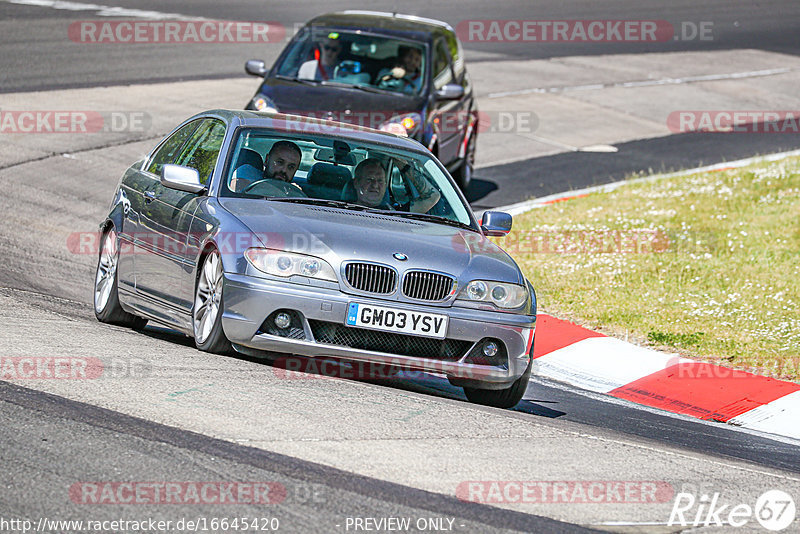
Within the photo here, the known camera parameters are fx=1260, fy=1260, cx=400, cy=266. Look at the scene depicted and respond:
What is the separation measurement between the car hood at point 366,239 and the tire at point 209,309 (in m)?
0.32

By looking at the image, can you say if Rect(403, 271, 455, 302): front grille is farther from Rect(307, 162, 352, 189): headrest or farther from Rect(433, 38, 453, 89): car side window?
Rect(433, 38, 453, 89): car side window

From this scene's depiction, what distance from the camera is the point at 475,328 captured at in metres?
7.15

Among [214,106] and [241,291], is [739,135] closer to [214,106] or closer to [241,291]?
[214,106]

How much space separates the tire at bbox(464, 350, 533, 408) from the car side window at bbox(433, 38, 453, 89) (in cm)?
742

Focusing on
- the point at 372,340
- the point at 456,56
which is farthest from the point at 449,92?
the point at 372,340

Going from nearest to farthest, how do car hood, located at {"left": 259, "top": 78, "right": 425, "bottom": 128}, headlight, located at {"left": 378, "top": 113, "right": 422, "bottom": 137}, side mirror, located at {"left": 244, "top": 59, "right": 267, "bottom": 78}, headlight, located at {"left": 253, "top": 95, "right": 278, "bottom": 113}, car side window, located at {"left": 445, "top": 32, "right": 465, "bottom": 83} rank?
car hood, located at {"left": 259, "top": 78, "right": 425, "bottom": 128}
headlight, located at {"left": 253, "top": 95, "right": 278, "bottom": 113}
headlight, located at {"left": 378, "top": 113, "right": 422, "bottom": 137}
side mirror, located at {"left": 244, "top": 59, "right": 267, "bottom": 78}
car side window, located at {"left": 445, "top": 32, "right": 465, "bottom": 83}

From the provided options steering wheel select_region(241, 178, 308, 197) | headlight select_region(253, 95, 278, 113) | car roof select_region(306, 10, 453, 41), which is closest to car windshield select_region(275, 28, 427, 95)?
car roof select_region(306, 10, 453, 41)

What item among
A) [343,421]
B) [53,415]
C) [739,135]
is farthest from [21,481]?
[739,135]

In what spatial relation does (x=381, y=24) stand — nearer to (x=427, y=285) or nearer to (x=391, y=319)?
(x=427, y=285)

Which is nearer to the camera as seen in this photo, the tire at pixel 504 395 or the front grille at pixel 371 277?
the front grille at pixel 371 277

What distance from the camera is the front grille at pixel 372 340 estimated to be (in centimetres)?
697

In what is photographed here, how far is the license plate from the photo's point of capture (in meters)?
6.93

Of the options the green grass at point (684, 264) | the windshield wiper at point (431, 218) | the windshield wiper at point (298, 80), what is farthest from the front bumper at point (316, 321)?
the windshield wiper at point (298, 80)

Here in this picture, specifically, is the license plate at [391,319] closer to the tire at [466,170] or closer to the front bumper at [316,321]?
the front bumper at [316,321]
